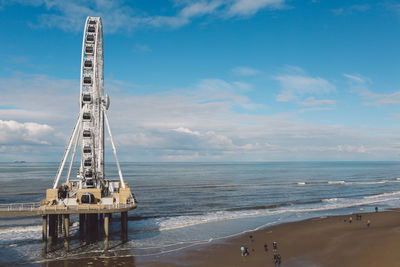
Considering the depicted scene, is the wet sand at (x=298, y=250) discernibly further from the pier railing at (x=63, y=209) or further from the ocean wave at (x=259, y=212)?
the ocean wave at (x=259, y=212)

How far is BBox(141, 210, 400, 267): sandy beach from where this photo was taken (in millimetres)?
26531

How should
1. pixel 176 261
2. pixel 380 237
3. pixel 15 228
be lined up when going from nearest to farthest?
pixel 176 261 < pixel 380 237 < pixel 15 228

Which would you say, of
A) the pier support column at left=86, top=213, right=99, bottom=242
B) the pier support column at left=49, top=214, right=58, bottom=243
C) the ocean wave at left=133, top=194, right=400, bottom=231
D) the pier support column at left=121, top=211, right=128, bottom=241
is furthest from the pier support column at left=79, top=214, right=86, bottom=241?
the ocean wave at left=133, top=194, right=400, bottom=231

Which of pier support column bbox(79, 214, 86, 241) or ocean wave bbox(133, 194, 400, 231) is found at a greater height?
pier support column bbox(79, 214, 86, 241)

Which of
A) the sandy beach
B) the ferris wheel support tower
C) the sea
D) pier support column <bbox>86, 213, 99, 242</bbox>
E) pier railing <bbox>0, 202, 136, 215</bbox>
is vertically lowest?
the sandy beach

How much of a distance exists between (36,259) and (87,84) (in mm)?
19494

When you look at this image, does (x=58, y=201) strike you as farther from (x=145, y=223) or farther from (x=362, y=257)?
(x=362, y=257)

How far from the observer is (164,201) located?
60.5 metres

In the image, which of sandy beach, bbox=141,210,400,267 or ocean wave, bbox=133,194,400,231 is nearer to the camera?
sandy beach, bbox=141,210,400,267

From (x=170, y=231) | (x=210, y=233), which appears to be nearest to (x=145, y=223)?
(x=170, y=231)

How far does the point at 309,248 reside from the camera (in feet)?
99.5

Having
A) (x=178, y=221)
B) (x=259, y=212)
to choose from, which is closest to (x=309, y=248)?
(x=178, y=221)

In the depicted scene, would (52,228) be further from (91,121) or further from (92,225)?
(91,121)

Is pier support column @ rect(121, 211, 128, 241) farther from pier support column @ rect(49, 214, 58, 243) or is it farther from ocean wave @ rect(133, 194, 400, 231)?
pier support column @ rect(49, 214, 58, 243)
